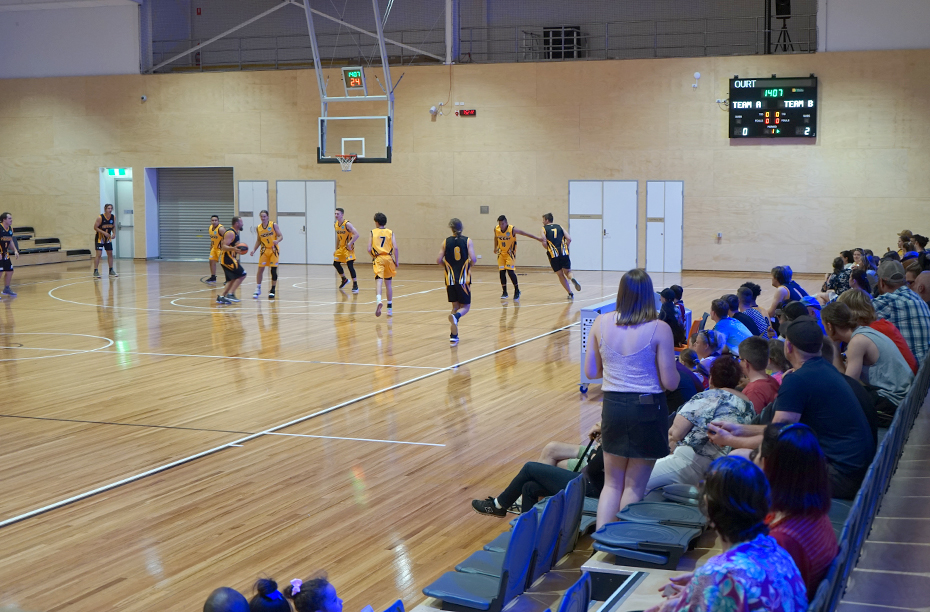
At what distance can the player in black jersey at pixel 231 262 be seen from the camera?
17.0m

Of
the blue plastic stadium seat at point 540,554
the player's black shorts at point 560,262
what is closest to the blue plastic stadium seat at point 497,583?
the blue plastic stadium seat at point 540,554

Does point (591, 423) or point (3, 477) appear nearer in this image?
point (3, 477)

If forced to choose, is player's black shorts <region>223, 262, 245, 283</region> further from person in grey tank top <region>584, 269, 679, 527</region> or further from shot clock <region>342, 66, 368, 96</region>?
person in grey tank top <region>584, 269, 679, 527</region>

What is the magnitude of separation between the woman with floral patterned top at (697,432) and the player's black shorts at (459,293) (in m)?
7.49

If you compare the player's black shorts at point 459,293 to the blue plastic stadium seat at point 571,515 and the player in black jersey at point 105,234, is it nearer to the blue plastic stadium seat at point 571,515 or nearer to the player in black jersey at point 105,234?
the blue plastic stadium seat at point 571,515

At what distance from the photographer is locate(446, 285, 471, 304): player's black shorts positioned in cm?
1257

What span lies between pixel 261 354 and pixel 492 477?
19.7 feet

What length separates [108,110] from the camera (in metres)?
27.7

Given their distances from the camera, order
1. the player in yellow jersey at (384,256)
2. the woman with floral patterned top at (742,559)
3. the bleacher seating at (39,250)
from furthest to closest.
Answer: the bleacher seating at (39,250) → the player in yellow jersey at (384,256) → the woman with floral patterned top at (742,559)

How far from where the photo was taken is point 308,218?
2672 centimetres

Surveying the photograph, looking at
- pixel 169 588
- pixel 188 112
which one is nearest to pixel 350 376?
pixel 169 588

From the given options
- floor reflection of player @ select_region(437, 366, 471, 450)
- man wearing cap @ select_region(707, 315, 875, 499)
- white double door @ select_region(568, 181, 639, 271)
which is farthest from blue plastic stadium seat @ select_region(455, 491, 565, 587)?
white double door @ select_region(568, 181, 639, 271)

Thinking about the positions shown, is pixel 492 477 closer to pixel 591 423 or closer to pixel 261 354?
pixel 591 423

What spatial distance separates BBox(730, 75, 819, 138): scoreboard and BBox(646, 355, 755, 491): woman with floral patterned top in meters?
18.9
